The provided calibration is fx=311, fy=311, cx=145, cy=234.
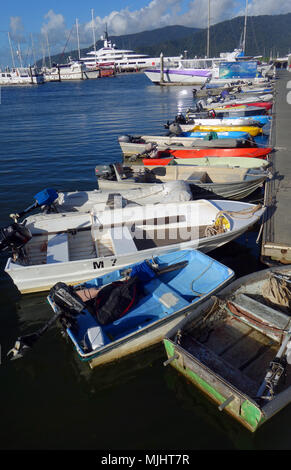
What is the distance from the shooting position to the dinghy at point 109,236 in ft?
30.2

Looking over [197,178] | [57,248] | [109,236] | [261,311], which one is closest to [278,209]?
[197,178]

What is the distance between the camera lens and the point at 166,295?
8.02m

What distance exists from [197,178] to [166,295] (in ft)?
27.4

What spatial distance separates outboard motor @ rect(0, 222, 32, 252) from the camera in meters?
8.95

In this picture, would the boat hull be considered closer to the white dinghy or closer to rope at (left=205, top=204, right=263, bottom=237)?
the white dinghy

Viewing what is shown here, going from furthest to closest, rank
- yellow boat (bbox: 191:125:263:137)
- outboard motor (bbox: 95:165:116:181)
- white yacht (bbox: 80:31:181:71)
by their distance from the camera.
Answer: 1. white yacht (bbox: 80:31:181:71)
2. yellow boat (bbox: 191:125:263:137)
3. outboard motor (bbox: 95:165:116:181)

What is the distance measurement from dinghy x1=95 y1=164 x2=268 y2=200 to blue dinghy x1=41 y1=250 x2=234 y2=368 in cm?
590

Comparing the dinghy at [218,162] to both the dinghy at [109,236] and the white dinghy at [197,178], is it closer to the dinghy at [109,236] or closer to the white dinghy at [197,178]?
the white dinghy at [197,178]

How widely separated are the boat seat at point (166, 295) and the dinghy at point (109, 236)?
1163 millimetres

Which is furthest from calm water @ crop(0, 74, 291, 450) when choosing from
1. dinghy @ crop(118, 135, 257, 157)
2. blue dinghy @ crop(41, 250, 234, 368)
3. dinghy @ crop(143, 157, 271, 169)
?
dinghy @ crop(118, 135, 257, 157)

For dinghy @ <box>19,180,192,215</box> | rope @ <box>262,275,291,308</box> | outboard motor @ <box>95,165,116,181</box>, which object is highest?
outboard motor @ <box>95,165,116,181</box>

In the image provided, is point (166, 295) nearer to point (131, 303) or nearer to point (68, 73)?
point (131, 303)

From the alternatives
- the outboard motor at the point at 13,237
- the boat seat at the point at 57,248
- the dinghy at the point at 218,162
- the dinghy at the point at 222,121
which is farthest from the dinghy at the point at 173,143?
the outboard motor at the point at 13,237
